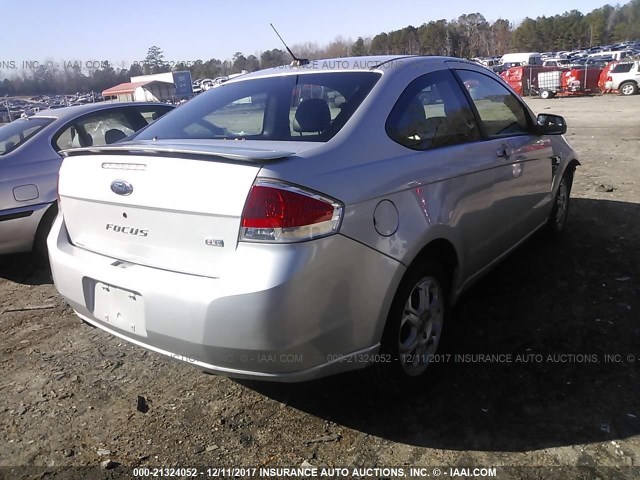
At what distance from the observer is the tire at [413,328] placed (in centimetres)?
246

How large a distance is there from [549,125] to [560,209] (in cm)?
107

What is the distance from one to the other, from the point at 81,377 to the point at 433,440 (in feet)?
6.78

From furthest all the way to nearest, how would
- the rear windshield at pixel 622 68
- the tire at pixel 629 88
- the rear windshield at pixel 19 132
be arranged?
the rear windshield at pixel 622 68, the tire at pixel 629 88, the rear windshield at pixel 19 132

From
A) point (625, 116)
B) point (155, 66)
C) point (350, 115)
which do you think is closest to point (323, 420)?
point (350, 115)


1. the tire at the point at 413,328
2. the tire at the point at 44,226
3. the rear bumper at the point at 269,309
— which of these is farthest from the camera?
the tire at the point at 44,226

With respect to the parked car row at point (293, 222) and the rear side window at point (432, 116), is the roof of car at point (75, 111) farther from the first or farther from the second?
the rear side window at point (432, 116)

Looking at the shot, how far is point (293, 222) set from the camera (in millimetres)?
1999

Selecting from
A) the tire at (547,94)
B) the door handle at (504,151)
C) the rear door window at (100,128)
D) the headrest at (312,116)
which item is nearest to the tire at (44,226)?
the rear door window at (100,128)

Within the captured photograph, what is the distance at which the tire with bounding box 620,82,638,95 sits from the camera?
86.3ft

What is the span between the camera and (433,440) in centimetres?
242

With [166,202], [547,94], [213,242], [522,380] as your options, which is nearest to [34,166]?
[166,202]

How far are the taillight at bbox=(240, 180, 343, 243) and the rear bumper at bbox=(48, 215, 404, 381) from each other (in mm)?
44

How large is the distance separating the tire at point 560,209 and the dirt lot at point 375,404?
823mm

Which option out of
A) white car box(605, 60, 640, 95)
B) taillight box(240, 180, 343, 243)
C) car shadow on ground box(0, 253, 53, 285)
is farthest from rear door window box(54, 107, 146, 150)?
white car box(605, 60, 640, 95)
